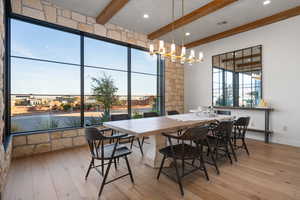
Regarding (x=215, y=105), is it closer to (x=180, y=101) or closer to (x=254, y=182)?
(x=180, y=101)

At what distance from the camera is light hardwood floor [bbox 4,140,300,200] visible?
1788 mm

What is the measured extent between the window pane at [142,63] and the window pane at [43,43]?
164cm

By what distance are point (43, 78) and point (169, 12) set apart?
3.25 metres

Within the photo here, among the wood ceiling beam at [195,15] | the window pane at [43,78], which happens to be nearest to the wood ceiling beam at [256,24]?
the wood ceiling beam at [195,15]

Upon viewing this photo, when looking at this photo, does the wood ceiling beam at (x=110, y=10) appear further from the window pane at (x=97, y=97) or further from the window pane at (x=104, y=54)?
the window pane at (x=97, y=97)

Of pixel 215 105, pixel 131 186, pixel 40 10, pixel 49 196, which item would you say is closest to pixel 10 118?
pixel 49 196

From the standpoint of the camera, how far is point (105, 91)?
405 centimetres

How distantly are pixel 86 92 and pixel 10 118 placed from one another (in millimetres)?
1512

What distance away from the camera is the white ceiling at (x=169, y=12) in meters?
3.21

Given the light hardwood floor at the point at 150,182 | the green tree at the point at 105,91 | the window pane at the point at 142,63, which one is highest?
the window pane at the point at 142,63

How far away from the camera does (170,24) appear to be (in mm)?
4102

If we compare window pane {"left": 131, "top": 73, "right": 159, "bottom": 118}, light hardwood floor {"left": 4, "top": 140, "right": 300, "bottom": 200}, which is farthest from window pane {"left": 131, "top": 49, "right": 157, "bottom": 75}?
light hardwood floor {"left": 4, "top": 140, "right": 300, "bottom": 200}

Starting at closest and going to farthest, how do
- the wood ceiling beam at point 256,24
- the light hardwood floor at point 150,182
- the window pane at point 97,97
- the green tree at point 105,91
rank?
the light hardwood floor at point 150,182
the wood ceiling beam at point 256,24
the window pane at point 97,97
the green tree at point 105,91

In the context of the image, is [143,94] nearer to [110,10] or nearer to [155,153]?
[110,10]
